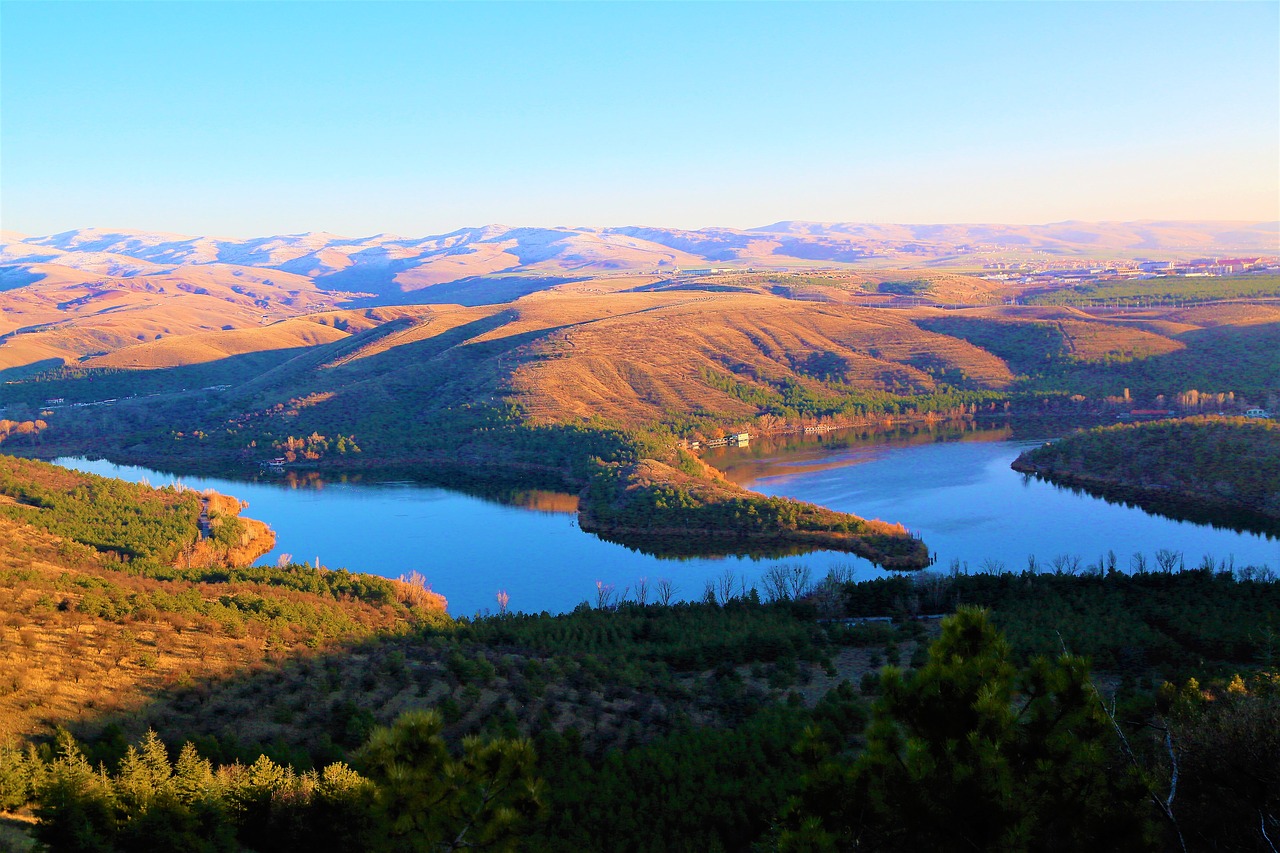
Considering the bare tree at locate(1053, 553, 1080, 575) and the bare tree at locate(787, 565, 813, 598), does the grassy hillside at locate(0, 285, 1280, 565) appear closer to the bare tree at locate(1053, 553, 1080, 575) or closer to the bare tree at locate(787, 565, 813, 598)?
the bare tree at locate(787, 565, 813, 598)

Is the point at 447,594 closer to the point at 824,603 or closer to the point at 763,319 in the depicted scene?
the point at 824,603

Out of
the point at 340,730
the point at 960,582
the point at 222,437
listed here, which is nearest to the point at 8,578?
the point at 340,730

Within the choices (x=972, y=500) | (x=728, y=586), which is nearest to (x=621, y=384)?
(x=972, y=500)

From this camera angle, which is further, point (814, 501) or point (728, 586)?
point (814, 501)

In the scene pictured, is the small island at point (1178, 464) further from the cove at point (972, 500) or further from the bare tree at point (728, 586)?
the bare tree at point (728, 586)

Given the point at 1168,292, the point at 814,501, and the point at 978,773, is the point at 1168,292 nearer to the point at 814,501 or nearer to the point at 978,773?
the point at 814,501

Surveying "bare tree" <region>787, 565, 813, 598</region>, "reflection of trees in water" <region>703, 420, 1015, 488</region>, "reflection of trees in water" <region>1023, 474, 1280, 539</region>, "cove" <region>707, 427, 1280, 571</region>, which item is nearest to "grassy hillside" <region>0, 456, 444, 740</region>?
"bare tree" <region>787, 565, 813, 598</region>
